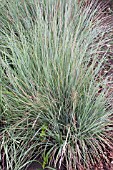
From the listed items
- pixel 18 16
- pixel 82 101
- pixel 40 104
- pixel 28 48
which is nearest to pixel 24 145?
pixel 40 104

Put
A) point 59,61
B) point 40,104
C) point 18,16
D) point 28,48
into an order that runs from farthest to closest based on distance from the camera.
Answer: point 18,16
point 28,48
point 59,61
point 40,104

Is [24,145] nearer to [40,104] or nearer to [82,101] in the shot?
[40,104]

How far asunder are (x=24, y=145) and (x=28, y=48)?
71 centimetres

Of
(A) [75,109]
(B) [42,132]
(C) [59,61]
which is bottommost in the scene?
(B) [42,132]

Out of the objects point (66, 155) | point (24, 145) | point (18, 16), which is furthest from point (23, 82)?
point (18, 16)

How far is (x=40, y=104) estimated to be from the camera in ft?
6.77

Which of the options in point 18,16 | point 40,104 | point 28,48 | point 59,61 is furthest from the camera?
point 18,16

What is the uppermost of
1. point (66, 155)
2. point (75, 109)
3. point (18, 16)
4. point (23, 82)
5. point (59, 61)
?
point (18, 16)

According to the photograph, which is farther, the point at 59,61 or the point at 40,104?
the point at 59,61

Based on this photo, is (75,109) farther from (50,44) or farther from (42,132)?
(50,44)

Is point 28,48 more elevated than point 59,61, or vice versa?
point 28,48

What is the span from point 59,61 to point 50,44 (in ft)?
0.61

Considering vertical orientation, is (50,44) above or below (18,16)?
below

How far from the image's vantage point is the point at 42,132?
82.5 inches
